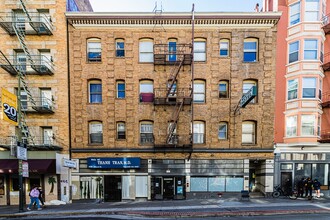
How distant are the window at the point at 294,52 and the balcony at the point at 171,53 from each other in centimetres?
862

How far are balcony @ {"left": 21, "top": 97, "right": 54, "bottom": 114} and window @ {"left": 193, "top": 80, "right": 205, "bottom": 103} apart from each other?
38.2ft

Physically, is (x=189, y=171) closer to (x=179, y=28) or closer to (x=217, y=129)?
(x=217, y=129)

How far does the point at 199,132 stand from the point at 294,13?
12819 mm

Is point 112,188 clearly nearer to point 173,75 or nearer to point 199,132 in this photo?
point 199,132

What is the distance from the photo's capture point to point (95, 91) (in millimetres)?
16547

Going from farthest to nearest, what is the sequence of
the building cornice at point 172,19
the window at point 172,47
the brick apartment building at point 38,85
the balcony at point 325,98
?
the balcony at point 325,98 < the window at point 172,47 < the building cornice at point 172,19 < the brick apartment building at point 38,85

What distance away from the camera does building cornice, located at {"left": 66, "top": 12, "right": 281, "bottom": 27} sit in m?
→ 15.8

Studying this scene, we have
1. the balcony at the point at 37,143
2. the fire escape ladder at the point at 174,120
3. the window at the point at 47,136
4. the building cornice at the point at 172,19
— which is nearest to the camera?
the balcony at the point at 37,143

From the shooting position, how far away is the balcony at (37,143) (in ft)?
49.6

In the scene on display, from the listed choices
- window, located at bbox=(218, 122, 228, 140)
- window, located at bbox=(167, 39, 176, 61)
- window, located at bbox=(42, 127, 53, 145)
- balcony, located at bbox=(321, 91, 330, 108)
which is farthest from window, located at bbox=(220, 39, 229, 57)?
window, located at bbox=(42, 127, 53, 145)

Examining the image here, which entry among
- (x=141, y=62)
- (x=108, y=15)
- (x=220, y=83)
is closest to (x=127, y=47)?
(x=141, y=62)

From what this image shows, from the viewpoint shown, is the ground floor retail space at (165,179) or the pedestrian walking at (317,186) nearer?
the ground floor retail space at (165,179)

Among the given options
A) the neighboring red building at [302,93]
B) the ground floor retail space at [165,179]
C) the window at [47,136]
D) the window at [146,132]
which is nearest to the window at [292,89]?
the neighboring red building at [302,93]

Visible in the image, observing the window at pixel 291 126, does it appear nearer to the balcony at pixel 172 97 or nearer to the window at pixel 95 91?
the balcony at pixel 172 97
